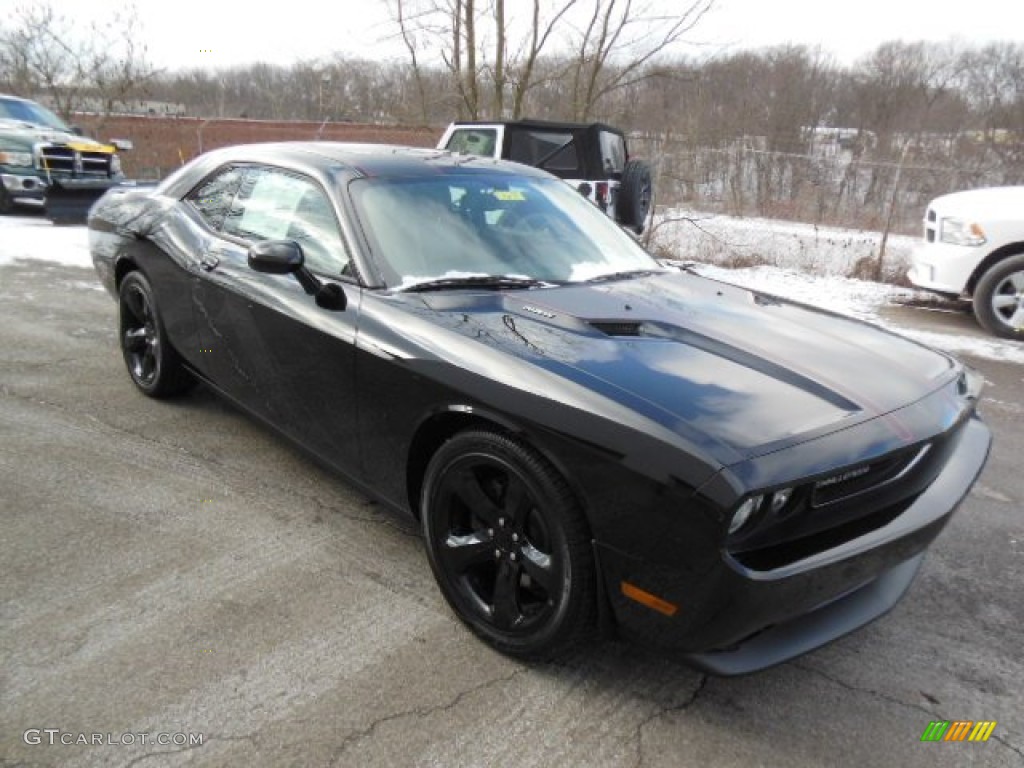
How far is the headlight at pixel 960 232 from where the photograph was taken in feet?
21.7

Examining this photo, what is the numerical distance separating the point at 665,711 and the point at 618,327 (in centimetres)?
118

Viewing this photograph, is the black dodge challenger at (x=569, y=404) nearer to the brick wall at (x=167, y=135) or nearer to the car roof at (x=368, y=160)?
the car roof at (x=368, y=160)

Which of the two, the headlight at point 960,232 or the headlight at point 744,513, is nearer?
the headlight at point 744,513

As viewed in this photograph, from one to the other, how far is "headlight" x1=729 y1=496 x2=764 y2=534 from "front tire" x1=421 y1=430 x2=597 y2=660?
40 centimetres

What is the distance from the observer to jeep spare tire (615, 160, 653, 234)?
853cm

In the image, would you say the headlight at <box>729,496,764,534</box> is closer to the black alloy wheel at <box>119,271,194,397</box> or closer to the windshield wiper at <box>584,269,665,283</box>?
the windshield wiper at <box>584,269,665,283</box>

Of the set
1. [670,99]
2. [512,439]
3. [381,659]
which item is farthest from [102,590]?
[670,99]

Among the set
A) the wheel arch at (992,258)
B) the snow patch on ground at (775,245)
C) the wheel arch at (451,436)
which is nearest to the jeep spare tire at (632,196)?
the snow patch on ground at (775,245)

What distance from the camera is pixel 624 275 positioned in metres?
3.23

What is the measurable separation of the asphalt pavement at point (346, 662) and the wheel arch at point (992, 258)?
4.05 meters

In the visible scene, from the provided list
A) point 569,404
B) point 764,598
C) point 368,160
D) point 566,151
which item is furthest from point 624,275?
point 566,151

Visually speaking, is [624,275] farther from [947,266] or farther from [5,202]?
[5,202]

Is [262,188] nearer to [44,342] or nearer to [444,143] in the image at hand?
[44,342]

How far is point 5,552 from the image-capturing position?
2.76m
